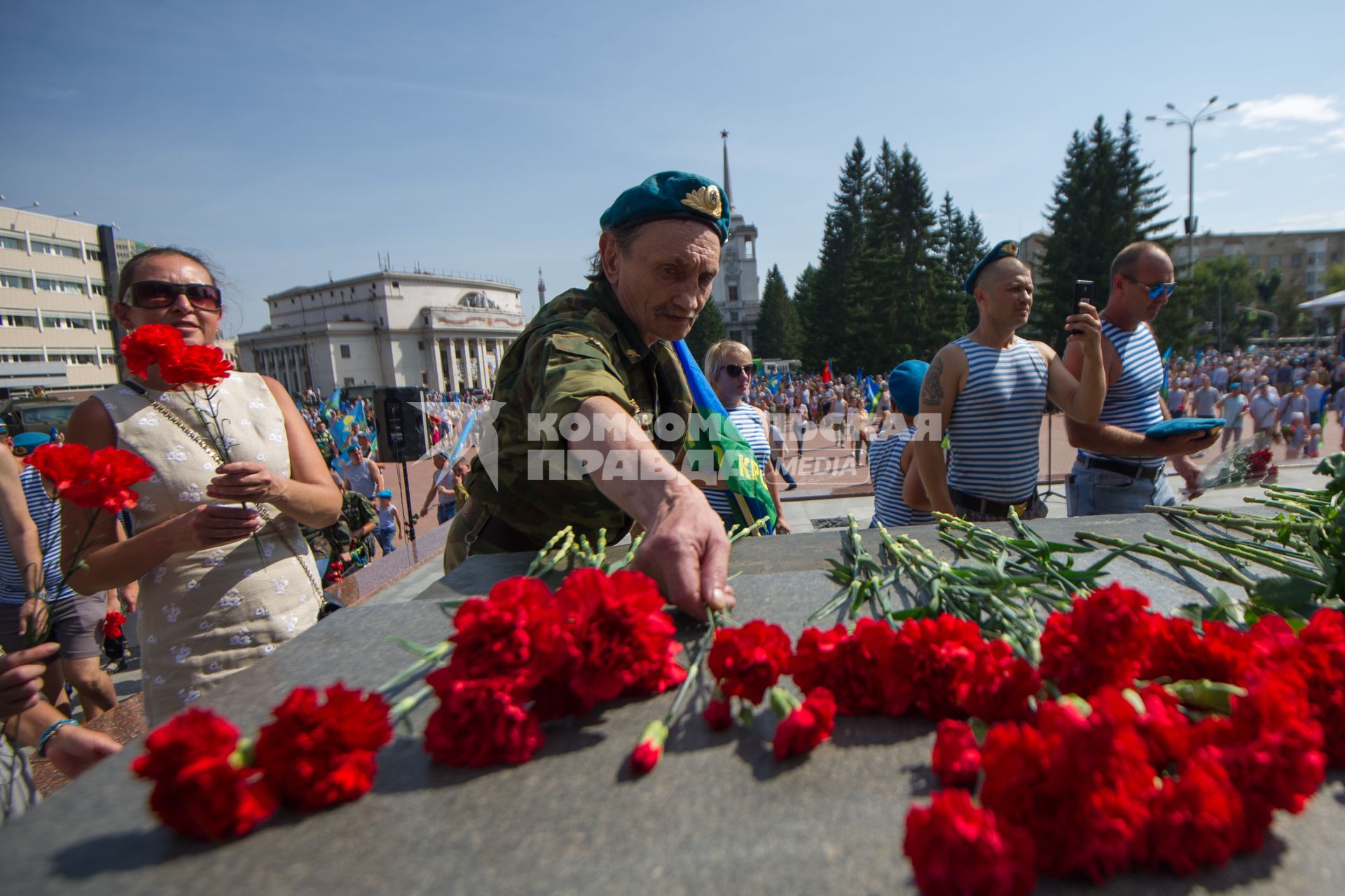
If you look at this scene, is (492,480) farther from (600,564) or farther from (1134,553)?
(1134,553)

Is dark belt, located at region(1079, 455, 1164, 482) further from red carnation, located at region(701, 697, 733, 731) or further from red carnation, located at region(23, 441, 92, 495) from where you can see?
red carnation, located at region(23, 441, 92, 495)

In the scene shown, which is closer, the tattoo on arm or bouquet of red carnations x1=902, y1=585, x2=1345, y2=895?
bouquet of red carnations x1=902, y1=585, x2=1345, y2=895

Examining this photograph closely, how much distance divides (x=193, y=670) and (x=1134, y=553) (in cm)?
226

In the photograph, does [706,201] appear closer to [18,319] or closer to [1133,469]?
[1133,469]

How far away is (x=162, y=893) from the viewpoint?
23.8 inches

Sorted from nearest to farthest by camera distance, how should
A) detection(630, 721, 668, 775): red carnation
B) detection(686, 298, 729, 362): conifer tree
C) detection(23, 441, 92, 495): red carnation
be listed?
1. detection(630, 721, 668, 775): red carnation
2. detection(23, 441, 92, 495): red carnation
3. detection(686, 298, 729, 362): conifer tree

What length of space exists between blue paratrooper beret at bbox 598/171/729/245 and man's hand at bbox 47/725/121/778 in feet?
5.18

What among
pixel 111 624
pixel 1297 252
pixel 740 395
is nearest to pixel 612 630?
pixel 740 395

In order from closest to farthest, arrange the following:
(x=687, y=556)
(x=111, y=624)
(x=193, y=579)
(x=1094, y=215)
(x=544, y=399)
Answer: (x=687, y=556), (x=544, y=399), (x=193, y=579), (x=111, y=624), (x=1094, y=215)

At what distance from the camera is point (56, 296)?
4947 cm

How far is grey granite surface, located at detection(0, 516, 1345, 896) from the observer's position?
603mm

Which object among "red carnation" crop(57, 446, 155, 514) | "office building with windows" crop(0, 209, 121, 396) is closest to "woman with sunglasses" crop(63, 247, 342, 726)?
"red carnation" crop(57, 446, 155, 514)

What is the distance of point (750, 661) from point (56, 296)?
6512cm

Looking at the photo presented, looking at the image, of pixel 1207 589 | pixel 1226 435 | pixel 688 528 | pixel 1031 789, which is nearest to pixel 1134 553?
pixel 1207 589
